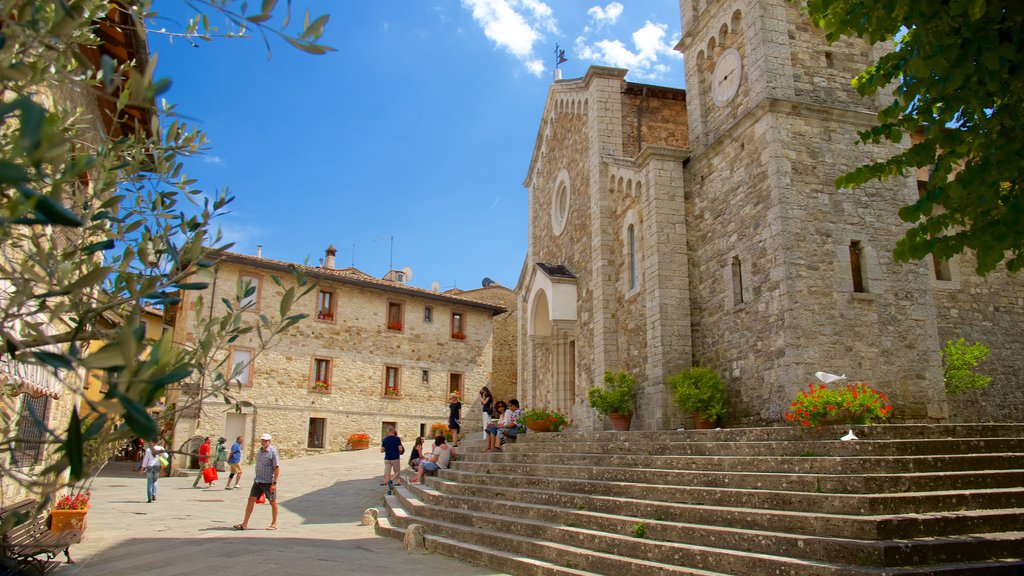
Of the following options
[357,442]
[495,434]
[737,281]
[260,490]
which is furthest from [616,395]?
[357,442]

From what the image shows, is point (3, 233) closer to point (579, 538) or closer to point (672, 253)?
point (579, 538)

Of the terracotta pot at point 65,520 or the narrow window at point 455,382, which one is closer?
the terracotta pot at point 65,520

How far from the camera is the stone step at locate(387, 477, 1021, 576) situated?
5422mm

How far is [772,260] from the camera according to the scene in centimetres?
1142

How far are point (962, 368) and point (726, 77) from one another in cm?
686

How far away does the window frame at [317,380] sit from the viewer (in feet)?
89.1

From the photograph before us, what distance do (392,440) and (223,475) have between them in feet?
31.7

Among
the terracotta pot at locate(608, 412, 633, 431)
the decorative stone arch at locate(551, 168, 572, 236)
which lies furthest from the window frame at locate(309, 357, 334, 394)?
the terracotta pot at locate(608, 412, 633, 431)

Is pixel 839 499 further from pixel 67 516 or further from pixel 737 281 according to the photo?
pixel 67 516

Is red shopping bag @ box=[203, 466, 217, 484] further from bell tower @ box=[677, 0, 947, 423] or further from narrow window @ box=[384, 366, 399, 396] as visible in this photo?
bell tower @ box=[677, 0, 947, 423]

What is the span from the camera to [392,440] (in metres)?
15.9

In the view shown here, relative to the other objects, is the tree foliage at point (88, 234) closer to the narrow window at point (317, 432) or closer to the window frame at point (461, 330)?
the narrow window at point (317, 432)

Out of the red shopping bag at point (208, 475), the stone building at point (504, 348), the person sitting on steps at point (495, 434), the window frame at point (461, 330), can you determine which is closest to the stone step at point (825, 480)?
the person sitting on steps at point (495, 434)

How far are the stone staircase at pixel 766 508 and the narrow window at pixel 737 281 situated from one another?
11.8ft
